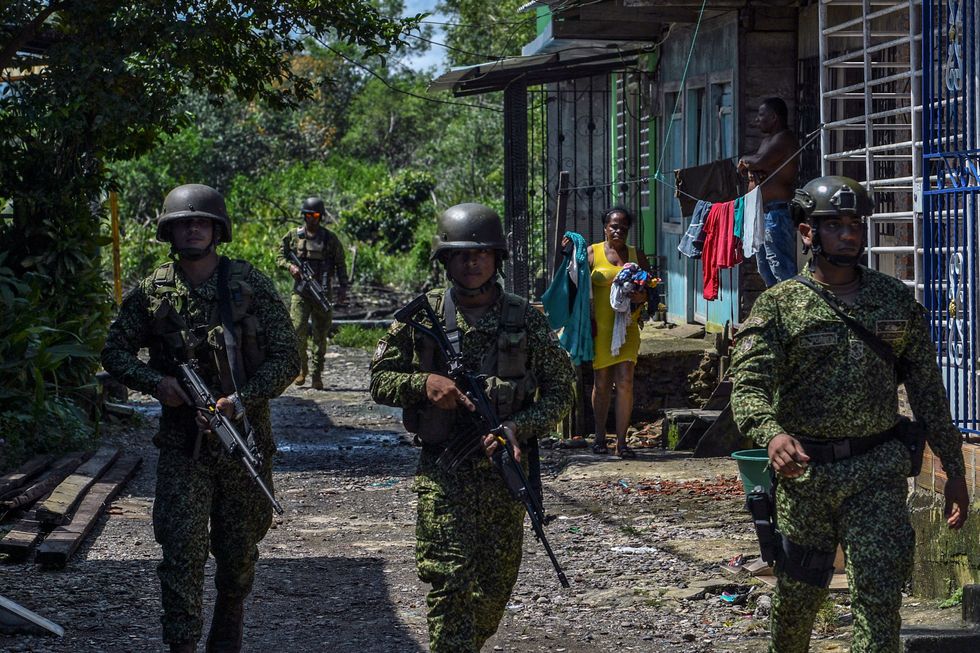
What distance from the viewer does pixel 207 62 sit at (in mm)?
10781

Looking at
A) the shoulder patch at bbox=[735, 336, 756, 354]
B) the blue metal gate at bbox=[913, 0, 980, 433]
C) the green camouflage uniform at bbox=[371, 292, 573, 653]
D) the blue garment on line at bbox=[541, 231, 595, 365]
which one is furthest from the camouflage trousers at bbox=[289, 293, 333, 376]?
the shoulder patch at bbox=[735, 336, 756, 354]

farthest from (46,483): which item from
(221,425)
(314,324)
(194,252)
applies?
(314,324)

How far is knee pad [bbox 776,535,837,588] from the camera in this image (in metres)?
4.50

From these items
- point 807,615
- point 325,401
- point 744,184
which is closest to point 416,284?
point 325,401

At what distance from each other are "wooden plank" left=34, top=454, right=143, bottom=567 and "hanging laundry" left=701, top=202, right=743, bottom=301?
4336 mm

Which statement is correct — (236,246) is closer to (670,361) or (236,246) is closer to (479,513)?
(670,361)

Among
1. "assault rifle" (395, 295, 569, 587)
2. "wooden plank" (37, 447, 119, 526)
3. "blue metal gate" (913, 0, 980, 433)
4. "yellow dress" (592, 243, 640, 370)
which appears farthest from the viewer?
"yellow dress" (592, 243, 640, 370)

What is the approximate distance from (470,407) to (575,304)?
5822mm

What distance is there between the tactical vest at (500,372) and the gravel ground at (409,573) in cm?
149

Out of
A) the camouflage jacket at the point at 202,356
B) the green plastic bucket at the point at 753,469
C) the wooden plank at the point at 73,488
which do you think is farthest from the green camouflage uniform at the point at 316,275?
the camouflage jacket at the point at 202,356

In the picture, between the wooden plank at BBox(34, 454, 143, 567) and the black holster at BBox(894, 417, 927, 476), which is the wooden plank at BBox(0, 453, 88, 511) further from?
the black holster at BBox(894, 417, 927, 476)

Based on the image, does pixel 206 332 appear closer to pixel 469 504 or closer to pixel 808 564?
pixel 469 504

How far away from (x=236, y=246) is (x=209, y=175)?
422 inches

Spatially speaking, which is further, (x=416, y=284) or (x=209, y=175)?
(x=209, y=175)
